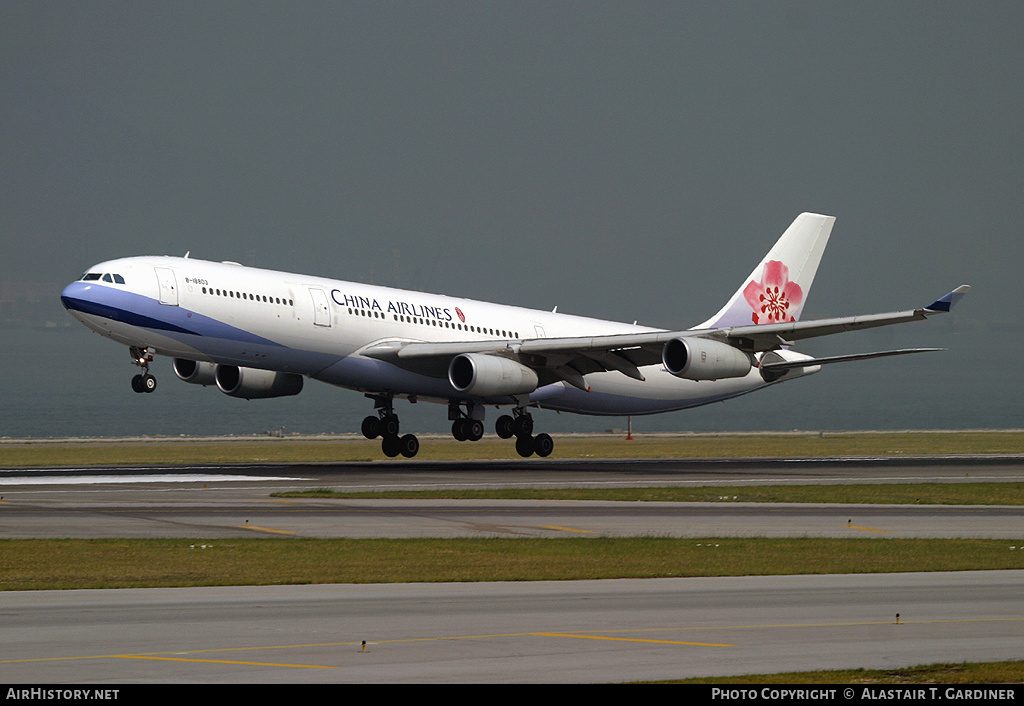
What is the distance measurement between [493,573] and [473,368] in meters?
26.1

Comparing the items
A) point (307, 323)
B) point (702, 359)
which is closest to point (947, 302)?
point (702, 359)

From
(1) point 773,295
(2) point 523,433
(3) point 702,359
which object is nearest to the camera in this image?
(3) point 702,359

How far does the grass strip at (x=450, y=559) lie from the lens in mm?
18250

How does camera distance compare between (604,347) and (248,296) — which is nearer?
(248,296)

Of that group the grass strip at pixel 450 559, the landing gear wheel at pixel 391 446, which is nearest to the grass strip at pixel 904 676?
the grass strip at pixel 450 559

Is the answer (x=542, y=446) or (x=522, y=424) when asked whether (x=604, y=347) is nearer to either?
(x=522, y=424)

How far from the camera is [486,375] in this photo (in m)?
44.6

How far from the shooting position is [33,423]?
143 m

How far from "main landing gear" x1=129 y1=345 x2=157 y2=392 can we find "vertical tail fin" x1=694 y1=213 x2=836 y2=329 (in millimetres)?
25768

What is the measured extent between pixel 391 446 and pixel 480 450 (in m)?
12.2

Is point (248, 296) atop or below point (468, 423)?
atop

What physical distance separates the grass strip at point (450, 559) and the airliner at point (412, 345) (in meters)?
19.1

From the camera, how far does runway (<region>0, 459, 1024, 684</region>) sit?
11820mm

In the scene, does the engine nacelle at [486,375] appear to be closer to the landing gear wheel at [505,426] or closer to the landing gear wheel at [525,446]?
the landing gear wheel at [505,426]
